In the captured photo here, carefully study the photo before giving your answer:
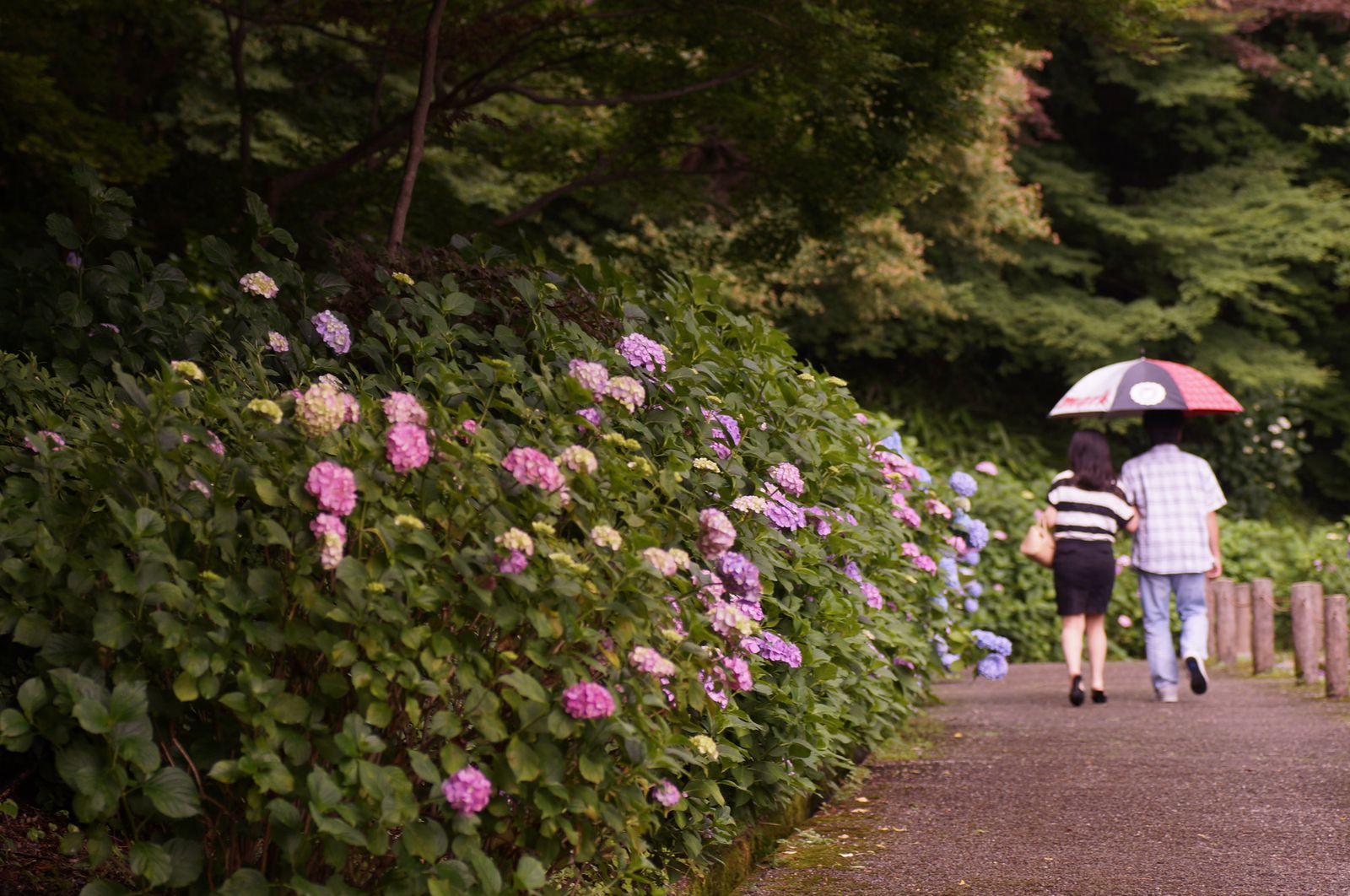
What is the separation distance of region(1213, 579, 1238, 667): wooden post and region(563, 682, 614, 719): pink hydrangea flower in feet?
32.9

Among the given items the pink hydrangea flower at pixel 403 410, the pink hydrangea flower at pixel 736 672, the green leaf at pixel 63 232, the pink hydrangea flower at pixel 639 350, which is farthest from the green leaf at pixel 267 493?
the green leaf at pixel 63 232

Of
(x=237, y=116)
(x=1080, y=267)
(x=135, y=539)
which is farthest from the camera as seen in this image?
(x=1080, y=267)

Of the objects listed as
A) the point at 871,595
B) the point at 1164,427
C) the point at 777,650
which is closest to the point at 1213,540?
the point at 1164,427

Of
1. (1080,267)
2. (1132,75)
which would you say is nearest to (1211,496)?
(1080,267)

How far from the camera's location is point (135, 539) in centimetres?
251

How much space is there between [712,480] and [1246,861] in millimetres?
1769

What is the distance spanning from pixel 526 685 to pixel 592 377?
890 mm

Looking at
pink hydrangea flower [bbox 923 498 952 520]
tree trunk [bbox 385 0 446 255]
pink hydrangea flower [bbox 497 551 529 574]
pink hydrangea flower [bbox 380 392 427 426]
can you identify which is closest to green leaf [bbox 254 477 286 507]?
pink hydrangea flower [bbox 380 392 427 426]

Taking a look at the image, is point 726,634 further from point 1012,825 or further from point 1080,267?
point 1080,267

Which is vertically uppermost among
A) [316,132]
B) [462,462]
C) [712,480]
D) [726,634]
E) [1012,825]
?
[316,132]

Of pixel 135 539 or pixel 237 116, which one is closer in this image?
pixel 135 539

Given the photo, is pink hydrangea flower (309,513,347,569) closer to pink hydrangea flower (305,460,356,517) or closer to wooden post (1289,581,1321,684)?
pink hydrangea flower (305,460,356,517)

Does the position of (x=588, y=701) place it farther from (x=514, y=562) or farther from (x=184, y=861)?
(x=184, y=861)

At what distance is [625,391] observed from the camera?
11.0 ft
